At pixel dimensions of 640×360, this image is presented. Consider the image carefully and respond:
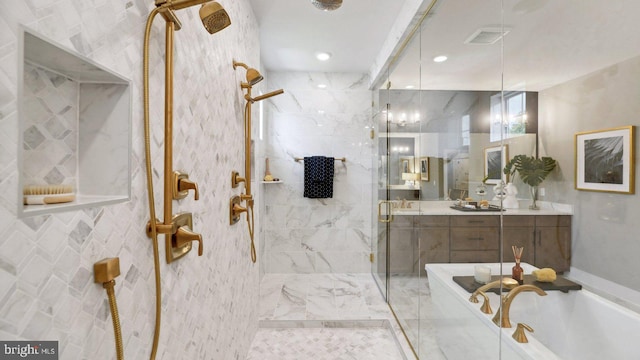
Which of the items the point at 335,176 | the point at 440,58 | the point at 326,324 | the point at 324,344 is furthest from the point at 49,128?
the point at 335,176

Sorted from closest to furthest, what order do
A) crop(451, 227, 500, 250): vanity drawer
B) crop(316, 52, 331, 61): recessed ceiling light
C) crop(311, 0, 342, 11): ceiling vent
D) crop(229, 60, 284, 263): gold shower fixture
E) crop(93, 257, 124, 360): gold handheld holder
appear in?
crop(93, 257, 124, 360): gold handheld holder
crop(451, 227, 500, 250): vanity drawer
crop(229, 60, 284, 263): gold shower fixture
crop(311, 0, 342, 11): ceiling vent
crop(316, 52, 331, 61): recessed ceiling light

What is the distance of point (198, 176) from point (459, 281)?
4.39 feet

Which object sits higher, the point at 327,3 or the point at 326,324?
the point at 327,3

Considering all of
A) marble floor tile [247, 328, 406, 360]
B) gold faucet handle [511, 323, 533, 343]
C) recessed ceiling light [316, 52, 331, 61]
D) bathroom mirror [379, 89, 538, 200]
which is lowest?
marble floor tile [247, 328, 406, 360]

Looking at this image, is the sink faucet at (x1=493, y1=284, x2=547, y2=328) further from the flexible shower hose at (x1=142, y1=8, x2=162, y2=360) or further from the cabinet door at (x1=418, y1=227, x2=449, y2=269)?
the flexible shower hose at (x1=142, y1=8, x2=162, y2=360)

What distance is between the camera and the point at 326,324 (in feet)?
8.36

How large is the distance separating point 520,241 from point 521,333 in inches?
12.9

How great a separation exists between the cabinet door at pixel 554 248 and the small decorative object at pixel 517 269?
0.08 meters

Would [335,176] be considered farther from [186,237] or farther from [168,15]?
[168,15]

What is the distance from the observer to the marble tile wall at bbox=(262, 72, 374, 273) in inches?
142

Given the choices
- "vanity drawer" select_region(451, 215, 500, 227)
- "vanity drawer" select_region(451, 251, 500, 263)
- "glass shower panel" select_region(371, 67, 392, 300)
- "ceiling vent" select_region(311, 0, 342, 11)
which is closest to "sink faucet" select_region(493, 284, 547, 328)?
"vanity drawer" select_region(451, 251, 500, 263)

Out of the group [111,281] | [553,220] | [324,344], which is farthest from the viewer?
[324,344]

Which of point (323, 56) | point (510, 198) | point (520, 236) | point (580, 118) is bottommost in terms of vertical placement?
point (520, 236)

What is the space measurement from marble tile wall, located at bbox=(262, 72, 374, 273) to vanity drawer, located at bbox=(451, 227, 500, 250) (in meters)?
2.16
